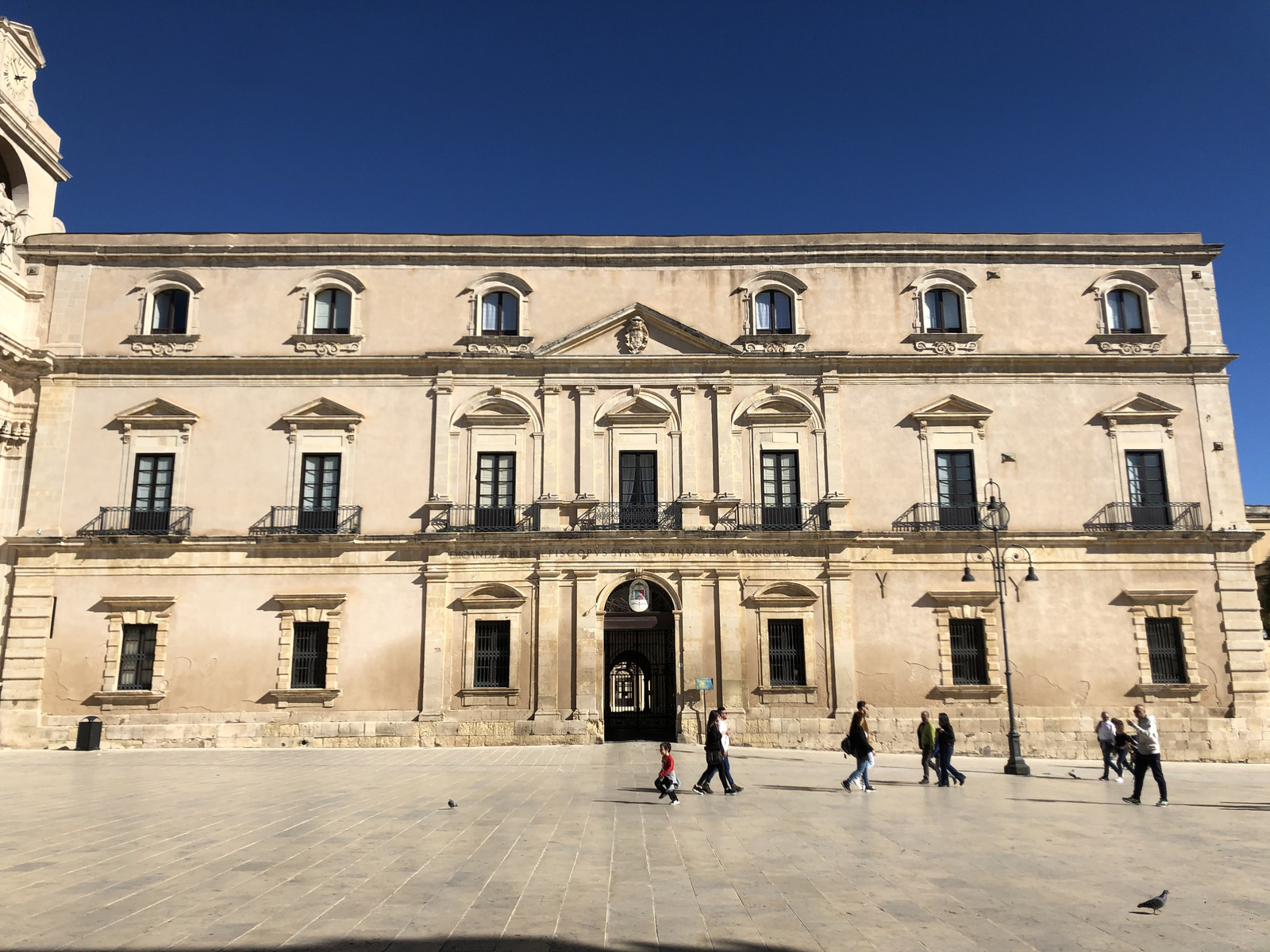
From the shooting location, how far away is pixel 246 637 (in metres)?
24.8

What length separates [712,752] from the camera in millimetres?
15312

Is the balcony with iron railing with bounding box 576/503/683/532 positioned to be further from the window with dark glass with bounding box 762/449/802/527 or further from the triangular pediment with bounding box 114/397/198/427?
the triangular pediment with bounding box 114/397/198/427

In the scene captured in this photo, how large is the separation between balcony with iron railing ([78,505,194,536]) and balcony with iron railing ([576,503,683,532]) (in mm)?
11099

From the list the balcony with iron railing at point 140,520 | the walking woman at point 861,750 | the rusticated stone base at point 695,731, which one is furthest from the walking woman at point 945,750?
the balcony with iron railing at point 140,520

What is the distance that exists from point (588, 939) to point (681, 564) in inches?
729

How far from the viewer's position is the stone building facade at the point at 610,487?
80.6ft

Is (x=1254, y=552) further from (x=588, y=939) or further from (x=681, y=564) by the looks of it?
(x=588, y=939)

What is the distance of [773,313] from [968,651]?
36.8 feet

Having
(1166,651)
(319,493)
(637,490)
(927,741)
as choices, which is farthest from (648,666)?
Result: (1166,651)

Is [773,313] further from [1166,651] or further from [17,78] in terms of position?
[17,78]

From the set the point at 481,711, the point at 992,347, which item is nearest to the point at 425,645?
the point at 481,711

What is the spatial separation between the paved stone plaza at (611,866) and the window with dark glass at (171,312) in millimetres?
14069

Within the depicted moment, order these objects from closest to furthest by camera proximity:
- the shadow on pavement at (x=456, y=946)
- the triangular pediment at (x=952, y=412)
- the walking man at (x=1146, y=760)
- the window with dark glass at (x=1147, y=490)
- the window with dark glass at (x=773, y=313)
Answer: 1. the shadow on pavement at (x=456, y=946)
2. the walking man at (x=1146, y=760)
3. the window with dark glass at (x=1147, y=490)
4. the triangular pediment at (x=952, y=412)
5. the window with dark glass at (x=773, y=313)

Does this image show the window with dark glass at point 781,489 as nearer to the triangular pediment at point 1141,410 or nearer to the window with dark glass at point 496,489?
the window with dark glass at point 496,489
